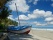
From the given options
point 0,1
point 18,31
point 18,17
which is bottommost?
point 18,31

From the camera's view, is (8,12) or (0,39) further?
(8,12)

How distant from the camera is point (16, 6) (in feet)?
123

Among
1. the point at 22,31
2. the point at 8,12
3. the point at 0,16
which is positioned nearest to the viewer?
the point at 0,16

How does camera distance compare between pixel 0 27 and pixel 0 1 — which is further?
pixel 0 27

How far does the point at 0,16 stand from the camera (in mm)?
23422

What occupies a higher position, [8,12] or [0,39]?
[8,12]

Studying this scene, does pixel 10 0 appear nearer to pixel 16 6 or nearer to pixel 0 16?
pixel 0 16

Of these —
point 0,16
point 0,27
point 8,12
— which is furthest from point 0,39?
point 0,27

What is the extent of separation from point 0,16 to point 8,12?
2254 mm

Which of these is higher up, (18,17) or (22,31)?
(18,17)

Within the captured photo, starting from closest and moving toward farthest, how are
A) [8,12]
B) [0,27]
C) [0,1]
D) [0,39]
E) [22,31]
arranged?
[0,39], [0,1], [8,12], [22,31], [0,27]

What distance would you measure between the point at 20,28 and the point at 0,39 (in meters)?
18.4

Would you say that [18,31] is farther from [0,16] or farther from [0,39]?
[0,39]

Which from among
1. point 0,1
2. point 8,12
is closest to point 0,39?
point 0,1
